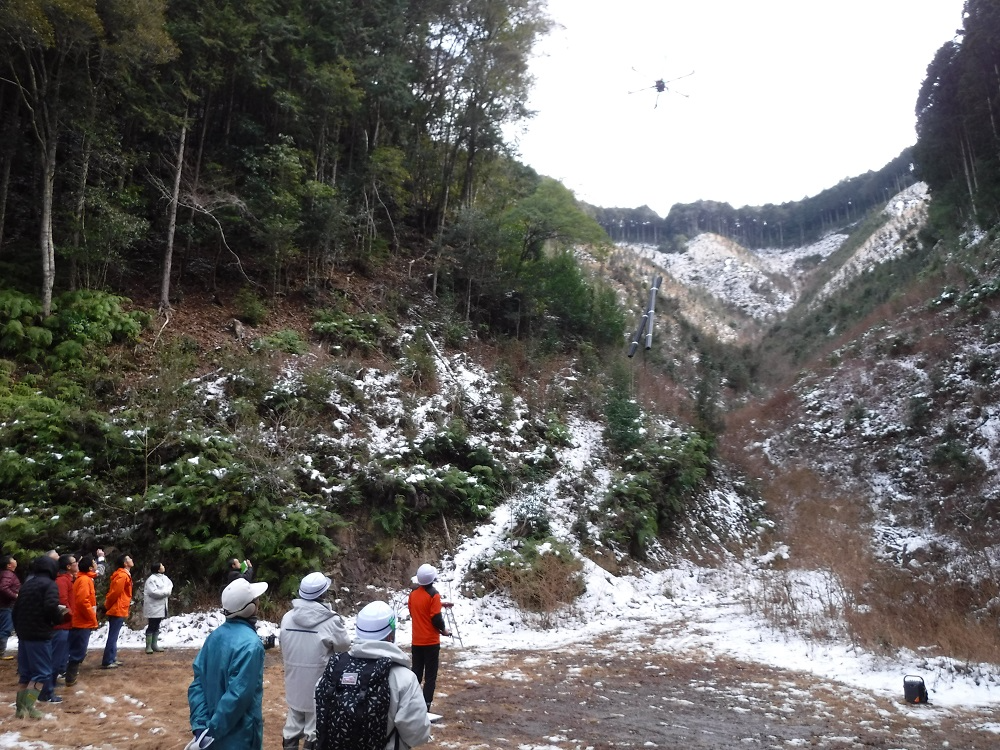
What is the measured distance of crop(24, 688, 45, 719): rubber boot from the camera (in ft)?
18.3

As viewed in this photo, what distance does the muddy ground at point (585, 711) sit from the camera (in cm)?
533

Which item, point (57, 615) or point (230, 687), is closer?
point (230, 687)

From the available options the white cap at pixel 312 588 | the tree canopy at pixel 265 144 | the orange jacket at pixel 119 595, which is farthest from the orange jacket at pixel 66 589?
the tree canopy at pixel 265 144

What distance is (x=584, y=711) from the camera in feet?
20.6

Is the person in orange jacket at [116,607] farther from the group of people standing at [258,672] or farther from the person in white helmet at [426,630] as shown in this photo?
the group of people standing at [258,672]

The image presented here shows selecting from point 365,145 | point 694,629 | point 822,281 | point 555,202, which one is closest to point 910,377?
point 555,202

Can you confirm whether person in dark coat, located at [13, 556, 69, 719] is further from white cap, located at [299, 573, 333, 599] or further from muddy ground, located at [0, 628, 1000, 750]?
white cap, located at [299, 573, 333, 599]

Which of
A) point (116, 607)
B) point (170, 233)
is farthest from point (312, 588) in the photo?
point (170, 233)

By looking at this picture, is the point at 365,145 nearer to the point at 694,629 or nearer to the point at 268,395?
the point at 268,395

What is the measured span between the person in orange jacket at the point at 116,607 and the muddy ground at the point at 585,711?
Result: 0.62 feet

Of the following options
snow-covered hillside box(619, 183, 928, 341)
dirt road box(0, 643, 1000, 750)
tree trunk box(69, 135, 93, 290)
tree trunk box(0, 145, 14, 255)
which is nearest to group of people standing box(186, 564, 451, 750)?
dirt road box(0, 643, 1000, 750)

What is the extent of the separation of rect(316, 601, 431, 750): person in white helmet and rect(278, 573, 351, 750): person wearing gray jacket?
1.40 m

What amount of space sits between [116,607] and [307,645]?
17.8 feet

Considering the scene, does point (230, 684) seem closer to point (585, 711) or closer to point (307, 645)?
point (307, 645)
